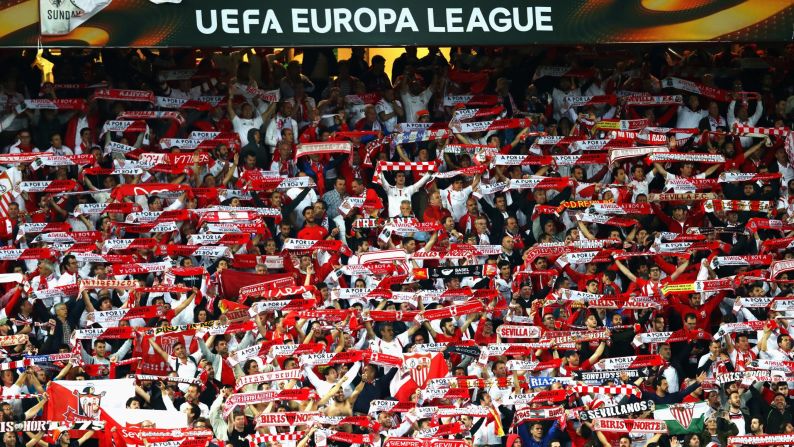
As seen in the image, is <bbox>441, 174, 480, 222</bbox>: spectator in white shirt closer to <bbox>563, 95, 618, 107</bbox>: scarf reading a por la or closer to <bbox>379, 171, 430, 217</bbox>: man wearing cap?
<bbox>379, 171, 430, 217</bbox>: man wearing cap

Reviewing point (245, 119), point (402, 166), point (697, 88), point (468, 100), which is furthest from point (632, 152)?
point (245, 119)

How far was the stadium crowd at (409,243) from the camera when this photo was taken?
20391 millimetres

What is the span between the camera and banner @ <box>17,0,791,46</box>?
22.0 meters

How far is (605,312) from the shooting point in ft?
71.7

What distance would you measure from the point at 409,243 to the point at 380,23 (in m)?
2.84

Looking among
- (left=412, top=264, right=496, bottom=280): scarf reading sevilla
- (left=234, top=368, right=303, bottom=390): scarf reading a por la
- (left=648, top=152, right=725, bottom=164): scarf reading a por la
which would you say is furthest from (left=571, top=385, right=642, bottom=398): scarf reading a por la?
(left=648, top=152, right=725, bottom=164): scarf reading a por la

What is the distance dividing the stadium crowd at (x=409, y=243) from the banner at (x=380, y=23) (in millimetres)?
1683

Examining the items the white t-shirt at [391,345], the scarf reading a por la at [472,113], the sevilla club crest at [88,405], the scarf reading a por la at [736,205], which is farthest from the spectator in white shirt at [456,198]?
the sevilla club crest at [88,405]

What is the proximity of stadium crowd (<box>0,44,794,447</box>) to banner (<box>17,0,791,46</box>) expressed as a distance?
66.3 inches

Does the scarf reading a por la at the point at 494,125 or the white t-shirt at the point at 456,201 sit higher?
the scarf reading a por la at the point at 494,125

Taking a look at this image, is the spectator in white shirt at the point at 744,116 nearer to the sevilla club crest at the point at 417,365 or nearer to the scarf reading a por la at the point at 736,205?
the scarf reading a por la at the point at 736,205

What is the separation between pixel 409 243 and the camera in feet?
73.3

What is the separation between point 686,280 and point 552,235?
182cm

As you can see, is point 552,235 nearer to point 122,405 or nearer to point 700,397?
point 700,397
